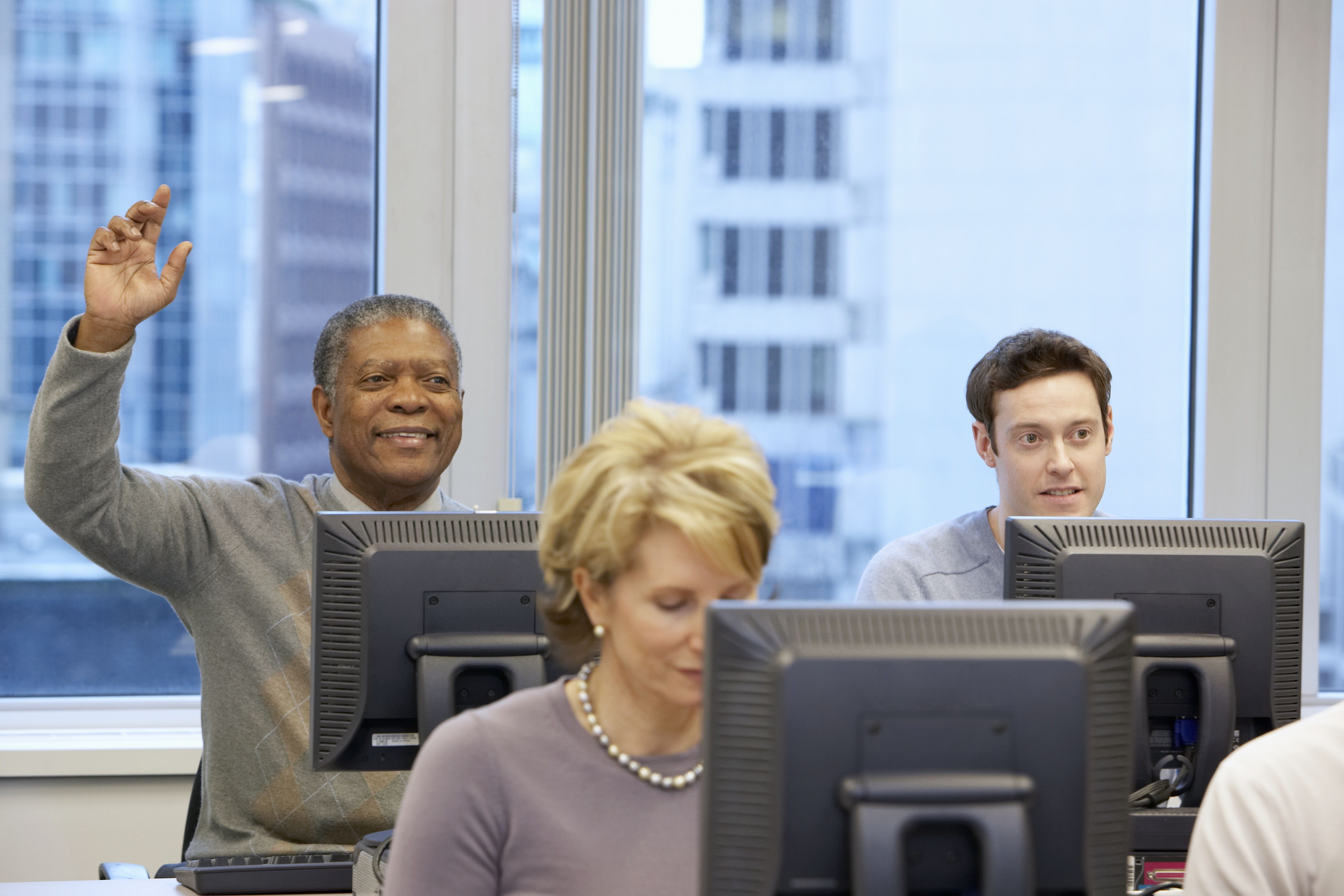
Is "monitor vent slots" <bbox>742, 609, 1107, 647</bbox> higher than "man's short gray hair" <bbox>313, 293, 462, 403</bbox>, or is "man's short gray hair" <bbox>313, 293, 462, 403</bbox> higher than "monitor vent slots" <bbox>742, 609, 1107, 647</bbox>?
"man's short gray hair" <bbox>313, 293, 462, 403</bbox>

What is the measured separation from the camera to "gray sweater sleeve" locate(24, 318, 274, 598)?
197 cm

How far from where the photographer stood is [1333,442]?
3.23m

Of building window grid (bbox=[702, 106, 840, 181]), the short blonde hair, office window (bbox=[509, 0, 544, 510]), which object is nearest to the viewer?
the short blonde hair

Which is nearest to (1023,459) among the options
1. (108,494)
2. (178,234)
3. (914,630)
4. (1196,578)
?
(1196,578)

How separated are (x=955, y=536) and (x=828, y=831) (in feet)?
4.94

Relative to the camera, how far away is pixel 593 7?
9.50ft

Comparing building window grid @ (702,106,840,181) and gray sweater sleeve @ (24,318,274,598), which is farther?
building window grid @ (702,106,840,181)

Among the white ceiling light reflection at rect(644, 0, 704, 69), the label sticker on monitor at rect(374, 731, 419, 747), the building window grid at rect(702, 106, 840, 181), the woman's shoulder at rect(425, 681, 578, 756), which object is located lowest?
the label sticker on monitor at rect(374, 731, 419, 747)

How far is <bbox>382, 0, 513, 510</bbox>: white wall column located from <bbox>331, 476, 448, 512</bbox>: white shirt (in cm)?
59

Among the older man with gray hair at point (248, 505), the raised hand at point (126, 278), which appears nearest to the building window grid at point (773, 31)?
the older man with gray hair at point (248, 505)

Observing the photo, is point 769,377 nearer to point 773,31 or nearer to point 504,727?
point 773,31

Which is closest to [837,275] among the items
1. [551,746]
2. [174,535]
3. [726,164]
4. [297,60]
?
[726,164]

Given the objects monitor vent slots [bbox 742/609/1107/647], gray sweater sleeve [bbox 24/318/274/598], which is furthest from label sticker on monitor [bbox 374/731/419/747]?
monitor vent slots [bbox 742/609/1107/647]

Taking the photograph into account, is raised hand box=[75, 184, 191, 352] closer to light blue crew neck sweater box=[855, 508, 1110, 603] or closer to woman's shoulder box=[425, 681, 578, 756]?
woman's shoulder box=[425, 681, 578, 756]
